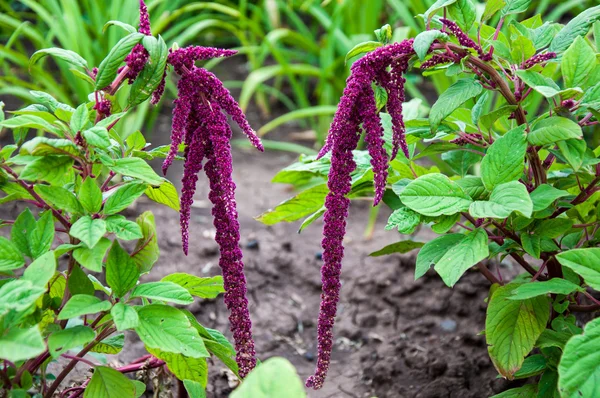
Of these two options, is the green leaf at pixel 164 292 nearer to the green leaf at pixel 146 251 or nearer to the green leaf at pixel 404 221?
the green leaf at pixel 146 251

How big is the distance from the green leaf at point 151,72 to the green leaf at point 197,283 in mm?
373

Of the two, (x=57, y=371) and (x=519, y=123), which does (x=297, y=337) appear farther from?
(x=519, y=123)

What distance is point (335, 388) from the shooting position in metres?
2.04

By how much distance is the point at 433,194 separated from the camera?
1284 millimetres

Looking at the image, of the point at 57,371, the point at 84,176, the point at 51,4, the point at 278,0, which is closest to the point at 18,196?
the point at 84,176

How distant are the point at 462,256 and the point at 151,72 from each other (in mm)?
670

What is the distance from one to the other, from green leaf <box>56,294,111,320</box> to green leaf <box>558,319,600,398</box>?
0.77 meters

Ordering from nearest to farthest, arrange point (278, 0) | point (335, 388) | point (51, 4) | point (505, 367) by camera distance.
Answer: point (505, 367) < point (335, 388) < point (51, 4) < point (278, 0)

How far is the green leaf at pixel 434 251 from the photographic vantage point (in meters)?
1.32

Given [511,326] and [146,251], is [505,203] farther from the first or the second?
[146,251]

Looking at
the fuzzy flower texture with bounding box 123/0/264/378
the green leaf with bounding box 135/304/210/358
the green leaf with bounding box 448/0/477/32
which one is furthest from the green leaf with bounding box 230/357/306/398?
the green leaf with bounding box 448/0/477/32

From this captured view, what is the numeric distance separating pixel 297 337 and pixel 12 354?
1446mm

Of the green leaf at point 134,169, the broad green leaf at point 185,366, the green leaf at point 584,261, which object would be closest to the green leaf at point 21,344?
the green leaf at point 134,169

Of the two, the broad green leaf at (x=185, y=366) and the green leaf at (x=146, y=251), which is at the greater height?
the green leaf at (x=146, y=251)
